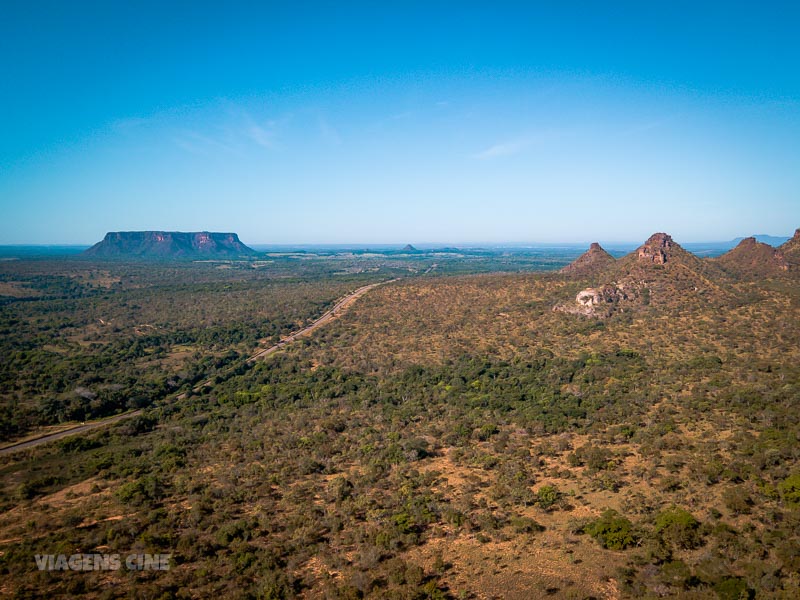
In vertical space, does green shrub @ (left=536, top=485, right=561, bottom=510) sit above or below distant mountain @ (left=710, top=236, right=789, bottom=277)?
below

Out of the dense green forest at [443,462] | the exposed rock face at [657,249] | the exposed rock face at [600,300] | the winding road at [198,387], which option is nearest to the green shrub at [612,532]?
the dense green forest at [443,462]

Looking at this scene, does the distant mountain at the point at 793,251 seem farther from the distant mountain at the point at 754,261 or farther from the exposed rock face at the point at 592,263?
the exposed rock face at the point at 592,263

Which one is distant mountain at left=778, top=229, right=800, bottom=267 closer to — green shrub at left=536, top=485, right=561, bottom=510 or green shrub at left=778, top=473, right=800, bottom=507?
green shrub at left=778, top=473, right=800, bottom=507

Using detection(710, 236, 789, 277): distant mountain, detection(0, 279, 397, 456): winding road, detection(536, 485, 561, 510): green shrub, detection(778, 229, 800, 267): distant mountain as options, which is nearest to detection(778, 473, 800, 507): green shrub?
detection(536, 485, 561, 510): green shrub

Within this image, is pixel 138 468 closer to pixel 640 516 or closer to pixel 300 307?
pixel 640 516

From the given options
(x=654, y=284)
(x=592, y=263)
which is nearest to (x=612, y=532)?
(x=654, y=284)
